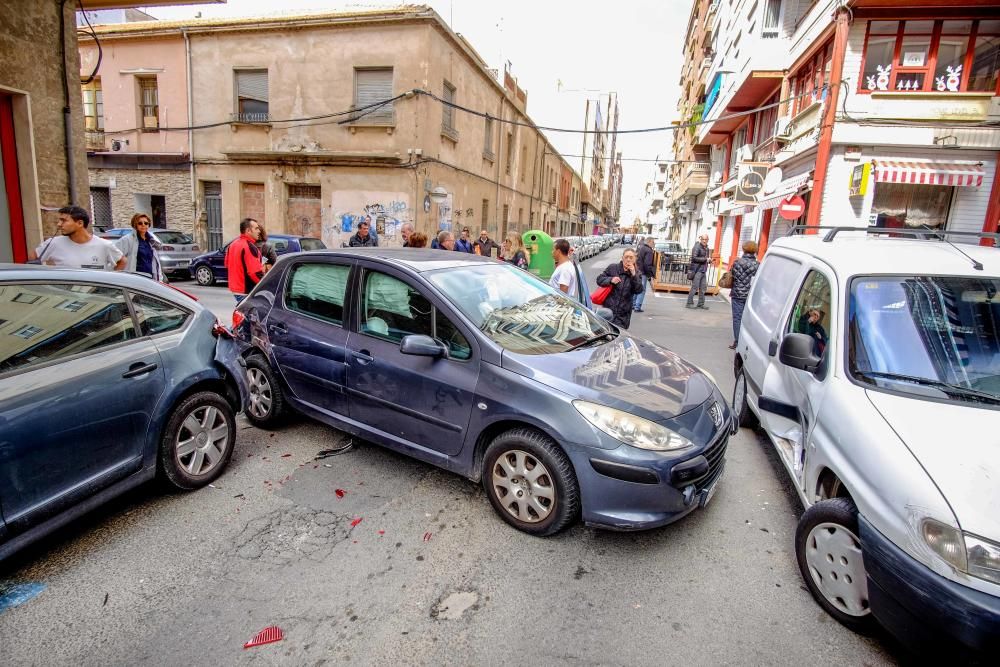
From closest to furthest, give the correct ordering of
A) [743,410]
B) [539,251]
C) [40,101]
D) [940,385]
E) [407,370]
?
[940,385] < [407,370] < [743,410] < [40,101] < [539,251]

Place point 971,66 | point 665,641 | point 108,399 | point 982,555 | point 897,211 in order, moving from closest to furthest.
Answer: point 982,555, point 665,641, point 108,399, point 971,66, point 897,211

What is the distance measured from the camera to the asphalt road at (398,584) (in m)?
2.40

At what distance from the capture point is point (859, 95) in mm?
12016

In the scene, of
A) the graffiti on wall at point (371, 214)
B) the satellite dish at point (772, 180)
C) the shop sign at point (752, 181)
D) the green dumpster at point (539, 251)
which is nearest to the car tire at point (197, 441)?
the green dumpster at point (539, 251)

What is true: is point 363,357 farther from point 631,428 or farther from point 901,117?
point 901,117

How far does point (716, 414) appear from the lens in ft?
11.2

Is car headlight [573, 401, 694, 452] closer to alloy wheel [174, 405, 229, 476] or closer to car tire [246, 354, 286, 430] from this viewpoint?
alloy wheel [174, 405, 229, 476]

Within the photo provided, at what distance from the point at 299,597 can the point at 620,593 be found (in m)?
1.65

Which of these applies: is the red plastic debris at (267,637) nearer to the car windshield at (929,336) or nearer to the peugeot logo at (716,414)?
the peugeot logo at (716,414)

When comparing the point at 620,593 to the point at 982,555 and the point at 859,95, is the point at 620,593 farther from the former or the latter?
the point at 859,95

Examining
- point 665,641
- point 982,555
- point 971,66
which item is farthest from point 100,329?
point 971,66

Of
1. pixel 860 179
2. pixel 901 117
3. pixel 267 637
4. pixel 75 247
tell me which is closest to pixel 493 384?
pixel 267 637

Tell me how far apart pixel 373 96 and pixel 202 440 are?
1559 centimetres

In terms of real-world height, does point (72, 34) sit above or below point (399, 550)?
above
